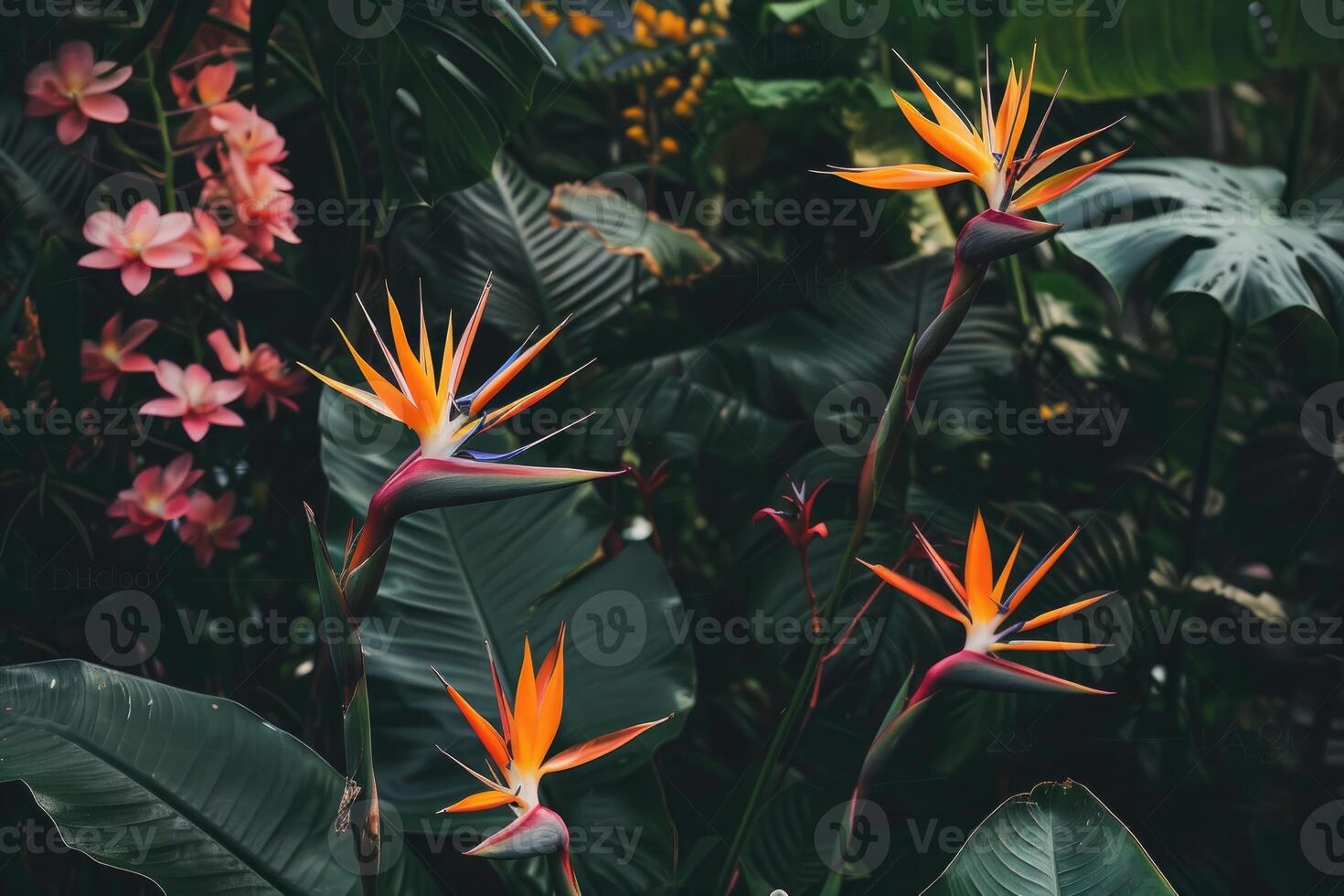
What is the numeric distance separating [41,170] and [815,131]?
97 centimetres

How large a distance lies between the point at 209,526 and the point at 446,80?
464mm

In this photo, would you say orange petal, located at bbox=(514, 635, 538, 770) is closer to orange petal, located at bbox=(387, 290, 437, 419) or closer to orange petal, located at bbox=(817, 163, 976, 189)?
orange petal, located at bbox=(387, 290, 437, 419)

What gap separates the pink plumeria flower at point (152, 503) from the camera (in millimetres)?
854

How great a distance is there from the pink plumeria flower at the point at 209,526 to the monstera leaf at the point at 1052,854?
2.21 feet

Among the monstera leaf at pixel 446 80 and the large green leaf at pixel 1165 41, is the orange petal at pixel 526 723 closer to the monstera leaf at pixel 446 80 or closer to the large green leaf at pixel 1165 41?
the monstera leaf at pixel 446 80

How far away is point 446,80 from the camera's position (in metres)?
0.90

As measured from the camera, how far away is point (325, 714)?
100 centimetres

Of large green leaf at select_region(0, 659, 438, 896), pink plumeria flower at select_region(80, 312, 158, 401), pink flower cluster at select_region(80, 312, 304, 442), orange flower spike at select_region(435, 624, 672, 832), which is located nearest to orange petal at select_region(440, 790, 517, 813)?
orange flower spike at select_region(435, 624, 672, 832)

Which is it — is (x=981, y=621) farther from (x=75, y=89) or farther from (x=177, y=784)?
(x=75, y=89)

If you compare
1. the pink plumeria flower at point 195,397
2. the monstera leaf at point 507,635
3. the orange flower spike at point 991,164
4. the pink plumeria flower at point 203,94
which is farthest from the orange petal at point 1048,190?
the pink plumeria flower at point 203,94

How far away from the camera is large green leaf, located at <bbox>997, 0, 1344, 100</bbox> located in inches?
43.5

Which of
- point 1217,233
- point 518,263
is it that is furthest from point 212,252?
point 1217,233

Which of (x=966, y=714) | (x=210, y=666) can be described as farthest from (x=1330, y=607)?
(x=210, y=666)

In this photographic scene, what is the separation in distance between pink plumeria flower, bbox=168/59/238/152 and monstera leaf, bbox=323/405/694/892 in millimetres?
306
